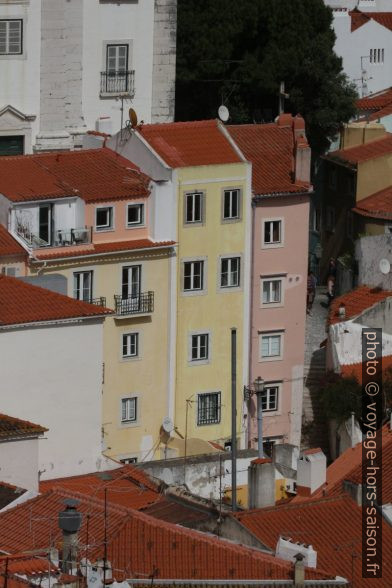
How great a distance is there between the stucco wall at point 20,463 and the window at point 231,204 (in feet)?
56.8

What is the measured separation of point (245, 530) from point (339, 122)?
41894mm

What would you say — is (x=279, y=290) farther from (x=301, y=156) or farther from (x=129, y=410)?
(x=129, y=410)

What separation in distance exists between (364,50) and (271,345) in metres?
31.3

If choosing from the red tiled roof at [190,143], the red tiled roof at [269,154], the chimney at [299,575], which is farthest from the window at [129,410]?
the chimney at [299,575]

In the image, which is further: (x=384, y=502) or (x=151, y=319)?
(x=151, y=319)

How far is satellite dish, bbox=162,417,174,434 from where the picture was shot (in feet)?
230

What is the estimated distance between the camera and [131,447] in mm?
69875

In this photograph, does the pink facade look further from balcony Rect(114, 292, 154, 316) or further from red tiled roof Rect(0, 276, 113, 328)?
red tiled roof Rect(0, 276, 113, 328)

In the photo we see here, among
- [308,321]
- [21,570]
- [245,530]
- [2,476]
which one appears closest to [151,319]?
[308,321]

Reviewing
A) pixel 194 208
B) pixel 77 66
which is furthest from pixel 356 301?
pixel 77 66

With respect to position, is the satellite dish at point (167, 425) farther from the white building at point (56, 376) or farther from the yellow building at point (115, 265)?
the white building at point (56, 376)

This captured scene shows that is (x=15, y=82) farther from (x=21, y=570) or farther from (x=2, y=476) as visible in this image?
(x=21, y=570)

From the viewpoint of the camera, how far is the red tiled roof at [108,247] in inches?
2685

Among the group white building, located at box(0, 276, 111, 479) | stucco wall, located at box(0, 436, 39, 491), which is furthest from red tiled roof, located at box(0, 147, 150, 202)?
stucco wall, located at box(0, 436, 39, 491)
